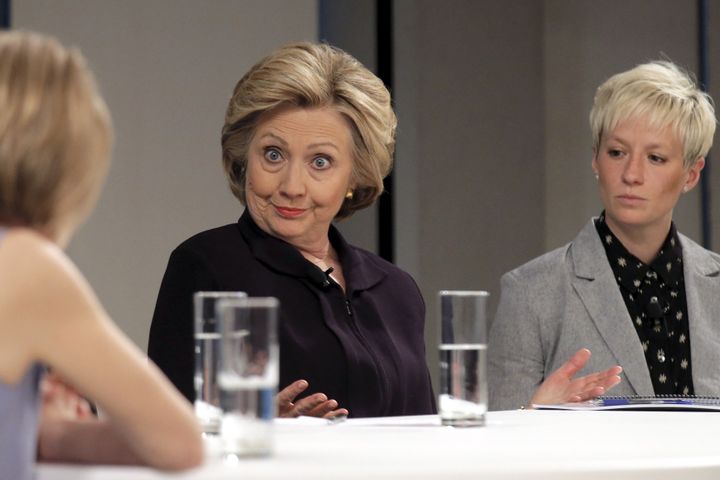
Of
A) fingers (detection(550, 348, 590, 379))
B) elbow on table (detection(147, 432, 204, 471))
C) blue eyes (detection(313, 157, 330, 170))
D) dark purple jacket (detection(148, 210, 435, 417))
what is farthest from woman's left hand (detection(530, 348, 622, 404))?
elbow on table (detection(147, 432, 204, 471))

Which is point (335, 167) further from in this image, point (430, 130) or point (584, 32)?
point (584, 32)

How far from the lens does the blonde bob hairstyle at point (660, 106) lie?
3463 millimetres

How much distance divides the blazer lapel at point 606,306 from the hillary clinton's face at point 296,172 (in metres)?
0.84

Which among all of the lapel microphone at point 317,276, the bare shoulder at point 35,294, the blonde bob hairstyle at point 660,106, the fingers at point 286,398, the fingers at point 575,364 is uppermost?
the blonde bob hairstyle at point 660,106

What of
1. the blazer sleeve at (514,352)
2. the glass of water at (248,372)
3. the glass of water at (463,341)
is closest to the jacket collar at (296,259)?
the blazer sleeve at (514,352)

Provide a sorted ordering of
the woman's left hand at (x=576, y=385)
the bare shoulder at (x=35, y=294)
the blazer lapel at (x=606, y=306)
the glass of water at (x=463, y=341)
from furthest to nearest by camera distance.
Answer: the blazer lapel at (x=606, y=306) < the woman's left hand at (x=576, y=385) < the glass of water at (x=463, y=341) < the bare shoulder at (x=35, y=294)

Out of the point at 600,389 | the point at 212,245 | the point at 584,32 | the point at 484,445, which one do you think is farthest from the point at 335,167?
the point at 584,32

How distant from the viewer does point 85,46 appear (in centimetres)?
435

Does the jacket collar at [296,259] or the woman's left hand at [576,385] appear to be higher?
the jacket collar at [296,259]

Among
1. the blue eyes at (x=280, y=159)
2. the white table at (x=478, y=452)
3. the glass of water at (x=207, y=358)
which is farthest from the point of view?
the blue eyes at (x=280, y=159)

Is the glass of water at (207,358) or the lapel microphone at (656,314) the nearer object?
the glass of water at (207,358)

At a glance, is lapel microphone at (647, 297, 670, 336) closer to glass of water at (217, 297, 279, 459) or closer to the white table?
the white table

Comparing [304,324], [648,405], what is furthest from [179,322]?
[648,405]

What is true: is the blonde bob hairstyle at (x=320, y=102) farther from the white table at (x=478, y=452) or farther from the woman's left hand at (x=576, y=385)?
the white table at (x=478, y=452)
